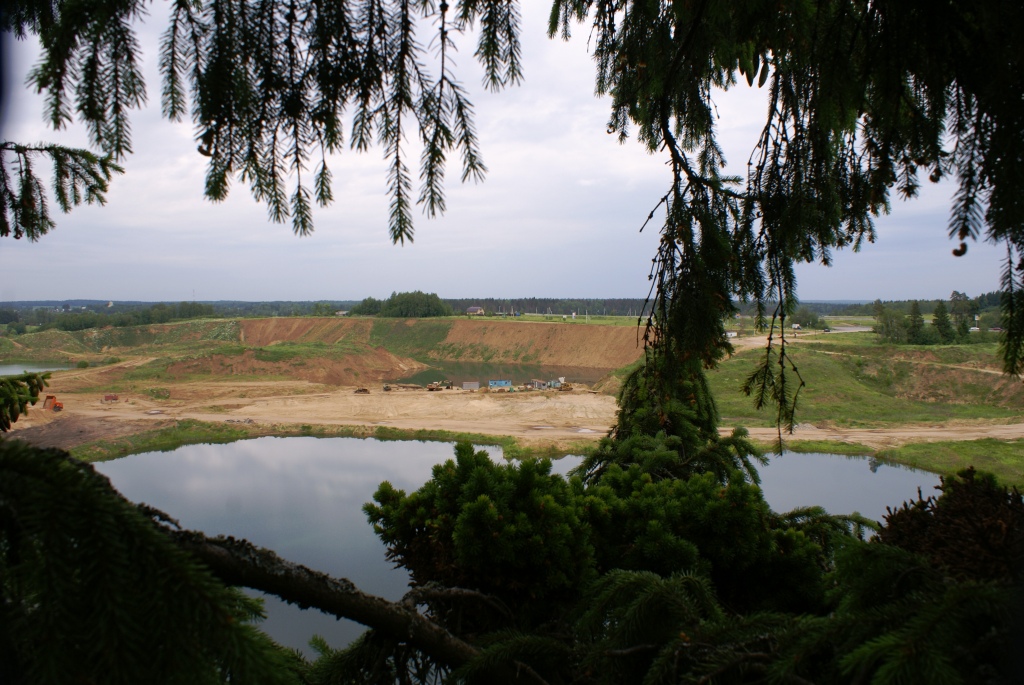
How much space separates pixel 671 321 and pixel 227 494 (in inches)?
677

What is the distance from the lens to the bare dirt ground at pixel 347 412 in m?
23.2

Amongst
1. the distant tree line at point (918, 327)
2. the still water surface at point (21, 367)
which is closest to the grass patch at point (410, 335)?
the still water surface at point (21, 367)

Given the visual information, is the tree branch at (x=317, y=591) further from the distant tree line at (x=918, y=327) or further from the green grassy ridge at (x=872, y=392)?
the distant tree line at (x=918, y=327)

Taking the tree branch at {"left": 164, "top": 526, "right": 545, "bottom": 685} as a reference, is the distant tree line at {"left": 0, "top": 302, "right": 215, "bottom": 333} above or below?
above

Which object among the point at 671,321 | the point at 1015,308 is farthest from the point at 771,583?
the point at 1015,308

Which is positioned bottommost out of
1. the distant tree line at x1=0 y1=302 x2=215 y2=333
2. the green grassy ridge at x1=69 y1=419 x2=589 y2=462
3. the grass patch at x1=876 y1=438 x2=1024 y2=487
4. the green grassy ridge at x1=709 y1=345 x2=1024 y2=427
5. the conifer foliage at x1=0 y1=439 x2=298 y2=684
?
the green grassy ridge at x1=69 y1=419 x2=589 y2=462

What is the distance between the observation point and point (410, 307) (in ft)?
232

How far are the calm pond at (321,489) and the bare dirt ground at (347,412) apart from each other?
351 cm

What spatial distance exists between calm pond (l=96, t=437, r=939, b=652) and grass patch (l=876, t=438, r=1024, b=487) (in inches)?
33.1

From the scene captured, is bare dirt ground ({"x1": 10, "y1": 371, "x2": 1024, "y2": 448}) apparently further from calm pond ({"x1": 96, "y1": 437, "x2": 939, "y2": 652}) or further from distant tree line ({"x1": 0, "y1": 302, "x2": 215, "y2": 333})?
distant tree line ({"x1": 0, "y1": 302, "x2": 215, "y2": 333})

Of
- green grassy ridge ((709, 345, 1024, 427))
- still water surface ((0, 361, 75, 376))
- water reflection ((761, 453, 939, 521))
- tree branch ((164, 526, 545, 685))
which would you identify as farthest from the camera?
green grassy ridge ((709, 345, 1024, 427))

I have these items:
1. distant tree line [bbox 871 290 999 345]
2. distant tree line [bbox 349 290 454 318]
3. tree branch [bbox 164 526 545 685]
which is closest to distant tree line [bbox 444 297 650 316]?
distant tree line [bbox 349 290 454 318]

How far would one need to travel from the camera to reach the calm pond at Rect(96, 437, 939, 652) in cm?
Result: 1142

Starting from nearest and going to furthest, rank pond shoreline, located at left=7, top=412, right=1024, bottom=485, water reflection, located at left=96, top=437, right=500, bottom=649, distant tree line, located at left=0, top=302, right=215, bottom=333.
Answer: water reflection, located at left=96, top=437, right=500, bottom=649 → pond shoreline, located at left=7, top=412, right=1024, bottom=485 → distant tree line, located at left=0, top=302, right=215, bottom=333
